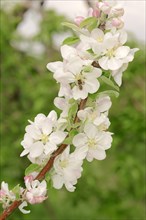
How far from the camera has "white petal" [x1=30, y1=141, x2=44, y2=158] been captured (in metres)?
1.19

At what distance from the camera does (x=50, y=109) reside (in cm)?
315

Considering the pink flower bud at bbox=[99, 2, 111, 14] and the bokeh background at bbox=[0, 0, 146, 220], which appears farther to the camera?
the bokeh background at bbox=[0, 0, 146, 220]

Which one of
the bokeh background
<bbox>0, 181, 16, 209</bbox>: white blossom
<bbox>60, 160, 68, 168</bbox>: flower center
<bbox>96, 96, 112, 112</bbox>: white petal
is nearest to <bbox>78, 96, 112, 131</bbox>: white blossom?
<bbox>96, 96, 112, 112</bbox>: white petal

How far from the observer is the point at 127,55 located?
1.17 meters

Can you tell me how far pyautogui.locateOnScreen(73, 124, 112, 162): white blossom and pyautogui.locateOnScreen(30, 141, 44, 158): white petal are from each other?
83 mm

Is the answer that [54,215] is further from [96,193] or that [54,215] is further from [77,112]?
[77,112]

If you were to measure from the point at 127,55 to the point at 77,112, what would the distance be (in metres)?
0.15

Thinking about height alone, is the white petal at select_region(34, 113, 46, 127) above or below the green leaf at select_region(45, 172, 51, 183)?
above

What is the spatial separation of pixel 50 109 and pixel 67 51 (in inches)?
78.6

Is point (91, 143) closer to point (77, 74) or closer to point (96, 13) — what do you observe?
point (77, 74)

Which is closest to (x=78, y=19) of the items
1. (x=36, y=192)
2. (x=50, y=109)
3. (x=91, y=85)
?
(x=91, y=85)

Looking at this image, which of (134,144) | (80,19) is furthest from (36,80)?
(80,19)

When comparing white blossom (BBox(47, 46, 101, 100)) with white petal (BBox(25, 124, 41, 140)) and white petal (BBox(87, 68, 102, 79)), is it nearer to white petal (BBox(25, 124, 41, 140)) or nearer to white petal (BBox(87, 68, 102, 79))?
white petal (BBox(87, 68, 102, 79))

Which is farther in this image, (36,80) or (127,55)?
(36,80)
